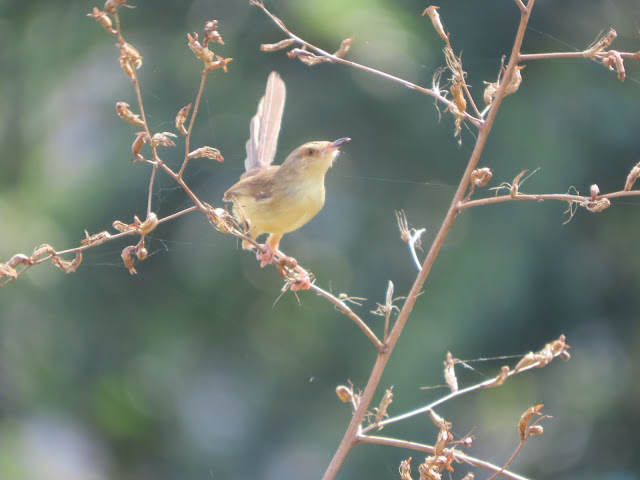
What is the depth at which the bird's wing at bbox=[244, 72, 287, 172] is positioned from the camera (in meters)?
2.72

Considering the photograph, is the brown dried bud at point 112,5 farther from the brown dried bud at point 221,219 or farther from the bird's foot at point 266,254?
the bird's foot at point 266,254

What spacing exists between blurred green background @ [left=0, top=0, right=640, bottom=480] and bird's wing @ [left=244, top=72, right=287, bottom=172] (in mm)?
1221

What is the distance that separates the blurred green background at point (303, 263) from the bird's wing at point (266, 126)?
1221mm

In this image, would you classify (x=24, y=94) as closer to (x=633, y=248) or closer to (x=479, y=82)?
(x=479, y=82)

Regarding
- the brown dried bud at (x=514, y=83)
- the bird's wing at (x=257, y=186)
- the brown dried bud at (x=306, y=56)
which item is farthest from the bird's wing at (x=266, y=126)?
the brown dried bud at (x=514, y=83)

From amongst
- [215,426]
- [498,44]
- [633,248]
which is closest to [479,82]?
[498,44]

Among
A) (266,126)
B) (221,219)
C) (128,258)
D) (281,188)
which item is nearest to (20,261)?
(128,258)

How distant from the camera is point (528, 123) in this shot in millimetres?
4531

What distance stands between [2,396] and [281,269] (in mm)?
4358

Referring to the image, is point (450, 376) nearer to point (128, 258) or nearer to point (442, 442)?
point (442, 442)

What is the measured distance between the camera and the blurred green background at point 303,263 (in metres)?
4.47

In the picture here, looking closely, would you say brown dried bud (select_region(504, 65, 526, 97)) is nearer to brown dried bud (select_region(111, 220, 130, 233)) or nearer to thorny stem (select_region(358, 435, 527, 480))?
thorny stem (select_region(358, 435, 527, 480))

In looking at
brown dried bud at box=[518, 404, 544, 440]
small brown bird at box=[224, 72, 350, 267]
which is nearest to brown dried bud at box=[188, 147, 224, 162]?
brown dried bud at box=[518, 404, 544, 440]

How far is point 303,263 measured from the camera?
15.5 feet
